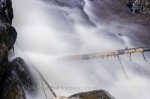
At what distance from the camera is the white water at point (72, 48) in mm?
10773

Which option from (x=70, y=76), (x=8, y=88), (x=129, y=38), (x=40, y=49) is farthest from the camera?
(x=129, y=38)

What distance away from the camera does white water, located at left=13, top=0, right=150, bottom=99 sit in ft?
35.3

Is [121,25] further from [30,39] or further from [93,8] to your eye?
[30,39]

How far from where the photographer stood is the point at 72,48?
13.8m

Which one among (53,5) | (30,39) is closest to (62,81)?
(30,39)

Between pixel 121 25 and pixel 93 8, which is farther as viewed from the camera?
pixel 93 8

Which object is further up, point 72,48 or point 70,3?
point 70,3

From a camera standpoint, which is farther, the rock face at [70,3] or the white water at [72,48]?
the rock face at [70,3]

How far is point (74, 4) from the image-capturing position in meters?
19.0

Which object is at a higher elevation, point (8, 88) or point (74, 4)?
point (8, 88)

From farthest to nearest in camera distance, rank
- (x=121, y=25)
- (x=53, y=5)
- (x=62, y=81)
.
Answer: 1. (x=53, y=5)
2. (x=121, y=25)
3. (x=62, y=81)

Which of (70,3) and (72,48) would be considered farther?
(70,3)

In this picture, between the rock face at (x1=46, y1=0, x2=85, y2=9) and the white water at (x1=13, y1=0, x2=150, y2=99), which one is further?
the rock face at (x1=46, y1=0, x2=85, y2=9)

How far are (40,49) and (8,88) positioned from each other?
5946 mm
